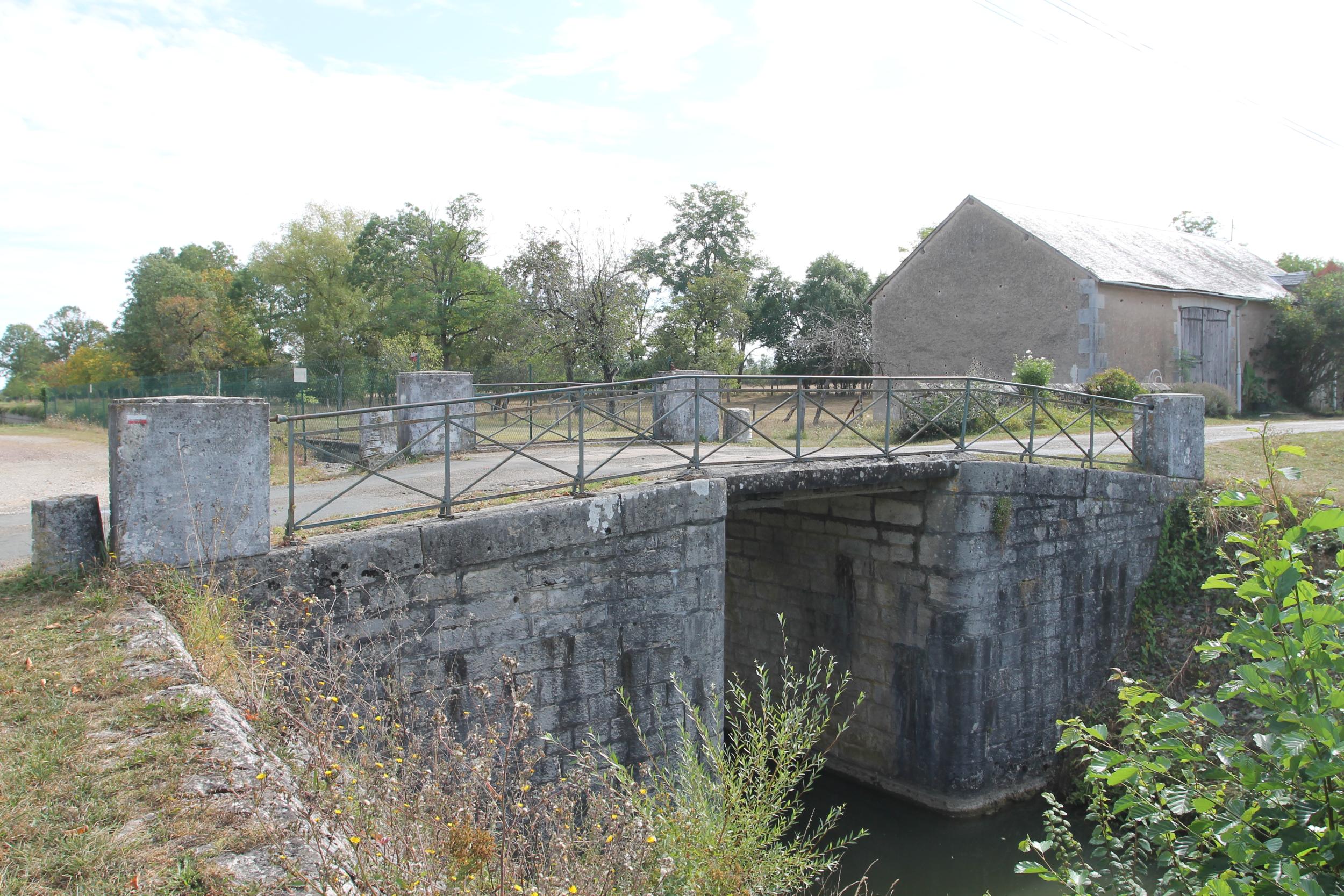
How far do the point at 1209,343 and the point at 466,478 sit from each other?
19118 millimetres

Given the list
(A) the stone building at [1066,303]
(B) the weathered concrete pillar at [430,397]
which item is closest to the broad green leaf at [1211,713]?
(B) the weathered concrete pillar at [430,397]

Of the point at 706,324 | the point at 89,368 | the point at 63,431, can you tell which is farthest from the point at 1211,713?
the point at 89,368

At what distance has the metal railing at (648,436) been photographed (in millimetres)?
6301

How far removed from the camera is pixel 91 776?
111 inches

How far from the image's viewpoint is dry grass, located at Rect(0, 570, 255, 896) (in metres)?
2.30

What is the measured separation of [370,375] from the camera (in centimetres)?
1931

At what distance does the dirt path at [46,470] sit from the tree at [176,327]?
961 centimetres

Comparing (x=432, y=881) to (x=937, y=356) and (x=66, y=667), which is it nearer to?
(x=66, y=667)

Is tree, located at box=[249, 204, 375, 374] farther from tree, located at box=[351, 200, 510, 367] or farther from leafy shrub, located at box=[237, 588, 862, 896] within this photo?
leafy shrub, located at box=[237, 588, 862, 896]

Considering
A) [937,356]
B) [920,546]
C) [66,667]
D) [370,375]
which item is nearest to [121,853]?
[66,667]

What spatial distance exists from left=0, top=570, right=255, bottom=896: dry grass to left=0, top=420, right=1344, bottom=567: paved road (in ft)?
6.04

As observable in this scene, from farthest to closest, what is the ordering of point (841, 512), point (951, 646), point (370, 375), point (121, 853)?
point (370, 375) → point (841, 512) → point (951, 646) → point (121, 853)

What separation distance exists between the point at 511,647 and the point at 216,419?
2308 millimetres

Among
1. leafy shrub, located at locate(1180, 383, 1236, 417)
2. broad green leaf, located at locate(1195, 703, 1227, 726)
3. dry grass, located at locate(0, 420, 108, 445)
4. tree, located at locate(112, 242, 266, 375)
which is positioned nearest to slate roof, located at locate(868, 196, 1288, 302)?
leafy shrub, located at locate(1180, 383, 1236, 417)
